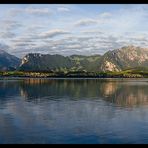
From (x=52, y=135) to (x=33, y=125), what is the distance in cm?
599

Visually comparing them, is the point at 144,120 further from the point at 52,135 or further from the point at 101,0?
the point at 101,0

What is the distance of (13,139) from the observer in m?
25.0

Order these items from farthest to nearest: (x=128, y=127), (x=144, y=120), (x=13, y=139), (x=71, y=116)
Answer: (x=71, y=116)
(x=144, y=120)
(x=128, y=127)
(x=13, y=139)

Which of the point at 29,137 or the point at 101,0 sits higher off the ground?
the point at 101,0

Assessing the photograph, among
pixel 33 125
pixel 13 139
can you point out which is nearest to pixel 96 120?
pixel 33 125

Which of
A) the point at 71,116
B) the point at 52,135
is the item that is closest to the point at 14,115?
the point at 71,116

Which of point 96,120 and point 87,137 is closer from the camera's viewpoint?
point 87,137

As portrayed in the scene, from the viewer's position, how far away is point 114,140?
76.9ft

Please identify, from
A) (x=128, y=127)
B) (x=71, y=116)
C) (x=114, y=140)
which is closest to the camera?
(x=114, y=140)
